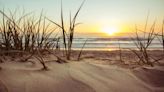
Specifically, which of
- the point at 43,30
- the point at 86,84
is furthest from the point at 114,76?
the point at 43,30

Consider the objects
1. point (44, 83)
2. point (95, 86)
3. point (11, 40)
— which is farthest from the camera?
point (11, 40)

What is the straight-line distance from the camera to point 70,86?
1.35m

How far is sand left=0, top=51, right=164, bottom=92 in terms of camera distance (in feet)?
4.14

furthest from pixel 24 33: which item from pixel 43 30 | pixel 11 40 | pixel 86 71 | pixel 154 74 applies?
pixel 154 74

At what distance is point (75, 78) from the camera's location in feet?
4.74

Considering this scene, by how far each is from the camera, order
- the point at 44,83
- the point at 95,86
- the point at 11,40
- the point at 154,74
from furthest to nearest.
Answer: the point at 11,40
the point at 154,74
the point at 95,86
the point at 44,83

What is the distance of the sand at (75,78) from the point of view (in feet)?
4.14

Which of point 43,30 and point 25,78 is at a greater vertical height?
point 43,30

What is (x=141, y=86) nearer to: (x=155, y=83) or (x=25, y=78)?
(x=155, y=83)

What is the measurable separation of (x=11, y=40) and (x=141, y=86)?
4.90 ft

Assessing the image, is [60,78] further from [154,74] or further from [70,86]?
[154,74]

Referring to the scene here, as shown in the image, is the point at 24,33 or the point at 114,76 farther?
the point at 24,33

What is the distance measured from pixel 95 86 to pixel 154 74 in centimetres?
57

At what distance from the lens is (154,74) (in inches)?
70.4
